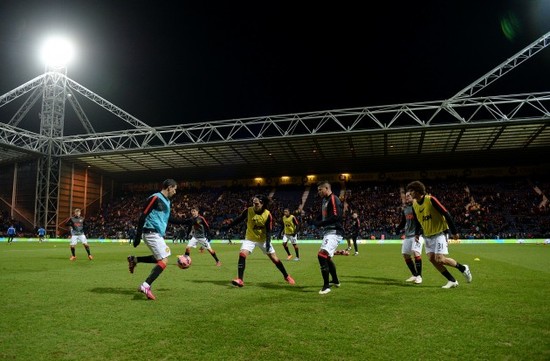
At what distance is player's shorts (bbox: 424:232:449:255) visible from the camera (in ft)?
28.1

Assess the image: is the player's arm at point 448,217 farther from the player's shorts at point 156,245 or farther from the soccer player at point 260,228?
the player's shorts at point 156,245

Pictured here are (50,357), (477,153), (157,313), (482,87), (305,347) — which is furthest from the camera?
(477,153)

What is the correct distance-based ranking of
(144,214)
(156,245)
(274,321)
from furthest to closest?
1. (156,245)
2. (144,214)
3. (274,321)

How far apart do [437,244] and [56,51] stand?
157 ft

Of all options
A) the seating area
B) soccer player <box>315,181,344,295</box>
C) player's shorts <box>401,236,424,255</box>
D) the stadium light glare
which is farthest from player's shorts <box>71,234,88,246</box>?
the stadium light glare

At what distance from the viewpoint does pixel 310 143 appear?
1585 inches

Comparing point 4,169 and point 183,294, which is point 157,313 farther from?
point 4,169

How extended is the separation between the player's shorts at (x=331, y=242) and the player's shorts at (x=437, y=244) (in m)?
2.07

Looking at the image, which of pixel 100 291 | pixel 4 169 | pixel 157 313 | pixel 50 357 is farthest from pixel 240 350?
pixel 4 169

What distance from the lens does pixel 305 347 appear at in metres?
4.32

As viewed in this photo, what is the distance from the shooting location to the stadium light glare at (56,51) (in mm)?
43281

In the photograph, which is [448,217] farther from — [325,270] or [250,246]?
[250,246]

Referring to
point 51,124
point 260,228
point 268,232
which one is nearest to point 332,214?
point 268,232

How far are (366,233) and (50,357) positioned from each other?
1518 inches
